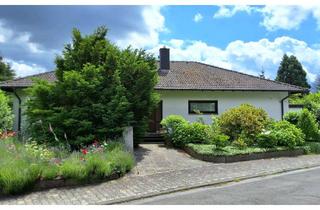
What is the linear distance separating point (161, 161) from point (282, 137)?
5.27 meters

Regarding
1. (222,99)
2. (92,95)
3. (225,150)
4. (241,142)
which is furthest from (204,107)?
(92,95)

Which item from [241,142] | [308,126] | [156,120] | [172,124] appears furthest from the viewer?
[156,120]

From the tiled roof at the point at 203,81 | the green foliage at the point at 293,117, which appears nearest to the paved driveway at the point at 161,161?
the tiled roof at the point at 203,81

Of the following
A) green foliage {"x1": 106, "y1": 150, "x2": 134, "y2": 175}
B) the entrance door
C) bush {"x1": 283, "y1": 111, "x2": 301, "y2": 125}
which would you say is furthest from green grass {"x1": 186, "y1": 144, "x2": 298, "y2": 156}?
the entrance door

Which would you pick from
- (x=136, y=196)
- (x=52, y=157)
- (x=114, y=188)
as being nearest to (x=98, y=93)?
(x=52, y=157)

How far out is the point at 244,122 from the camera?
1516 cm

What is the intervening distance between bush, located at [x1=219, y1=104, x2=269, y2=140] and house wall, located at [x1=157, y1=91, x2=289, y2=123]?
4784mm

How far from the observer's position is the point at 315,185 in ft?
29.0

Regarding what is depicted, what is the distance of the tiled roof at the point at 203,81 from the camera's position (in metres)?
20.2

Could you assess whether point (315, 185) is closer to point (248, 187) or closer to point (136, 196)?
point (248, 187)

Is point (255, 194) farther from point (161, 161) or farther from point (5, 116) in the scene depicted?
point (5, 116)

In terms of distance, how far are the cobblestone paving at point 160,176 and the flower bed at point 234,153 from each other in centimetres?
35

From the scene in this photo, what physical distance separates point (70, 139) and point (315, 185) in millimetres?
7737

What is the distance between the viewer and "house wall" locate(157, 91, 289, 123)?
2044cm
